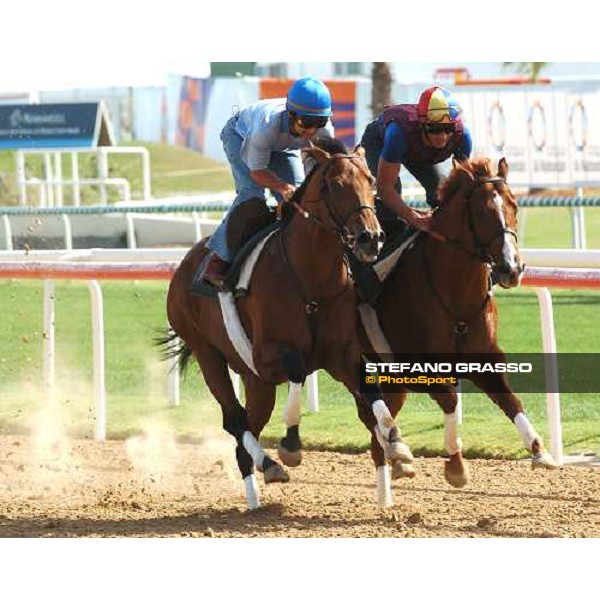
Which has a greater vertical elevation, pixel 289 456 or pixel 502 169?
pixel 502 169

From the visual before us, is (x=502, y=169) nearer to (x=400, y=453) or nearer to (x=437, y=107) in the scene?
(x=437, y=107)

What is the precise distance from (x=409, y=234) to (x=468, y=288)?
50 centimetres

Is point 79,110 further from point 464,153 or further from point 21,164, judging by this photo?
point 464,153

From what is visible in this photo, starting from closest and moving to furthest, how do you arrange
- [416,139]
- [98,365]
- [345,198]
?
[345,198] → [416,139] → [98,365]

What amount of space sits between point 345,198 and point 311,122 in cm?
56

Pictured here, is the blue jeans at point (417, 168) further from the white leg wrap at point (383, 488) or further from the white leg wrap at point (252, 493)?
the white leg wrap at point (252, 493)

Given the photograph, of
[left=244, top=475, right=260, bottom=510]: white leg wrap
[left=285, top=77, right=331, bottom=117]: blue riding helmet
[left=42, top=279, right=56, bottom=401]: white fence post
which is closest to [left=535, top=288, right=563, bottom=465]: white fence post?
[left=244, top=475, right=260, bottom=510]: white leg wrap

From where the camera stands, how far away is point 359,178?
6121 mm

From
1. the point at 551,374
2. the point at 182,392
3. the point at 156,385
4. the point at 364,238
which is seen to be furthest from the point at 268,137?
the point at 156,385

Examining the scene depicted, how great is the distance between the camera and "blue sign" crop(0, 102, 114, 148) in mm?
22562

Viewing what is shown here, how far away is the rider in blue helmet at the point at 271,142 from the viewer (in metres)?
6.45

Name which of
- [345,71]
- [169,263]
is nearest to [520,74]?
[345,71]

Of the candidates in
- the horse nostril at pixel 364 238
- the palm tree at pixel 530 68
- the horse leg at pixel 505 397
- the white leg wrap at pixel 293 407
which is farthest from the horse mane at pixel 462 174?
the palm tree at pixel 530 68

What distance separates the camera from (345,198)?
6.08 metres
